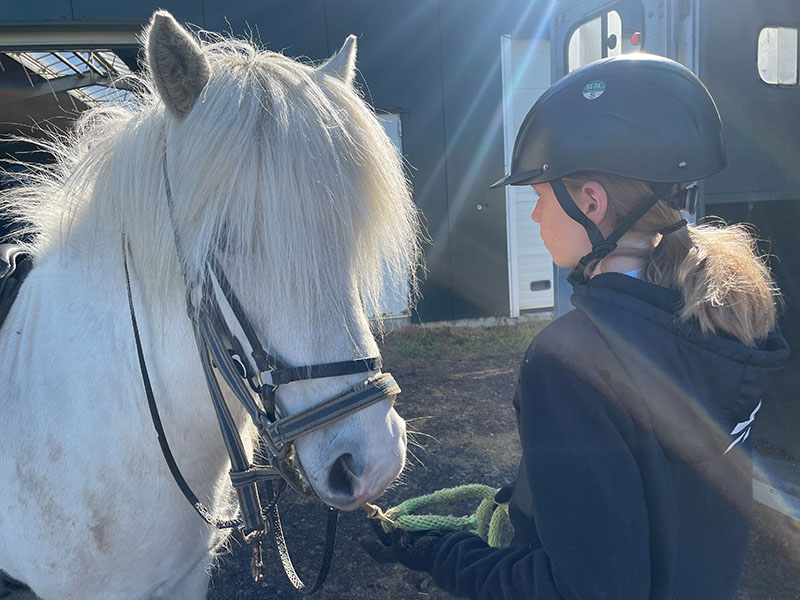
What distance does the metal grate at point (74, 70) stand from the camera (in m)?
7.96

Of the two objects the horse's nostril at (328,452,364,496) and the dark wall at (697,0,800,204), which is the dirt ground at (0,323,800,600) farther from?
the dark wall at (697,0,800,204)

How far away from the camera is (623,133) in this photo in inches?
47.1

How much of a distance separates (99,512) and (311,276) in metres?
0.87

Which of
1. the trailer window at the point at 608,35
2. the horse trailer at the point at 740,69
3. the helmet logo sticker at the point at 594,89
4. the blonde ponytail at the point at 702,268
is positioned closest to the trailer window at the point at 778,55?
the horse trailer at the point at 740,69

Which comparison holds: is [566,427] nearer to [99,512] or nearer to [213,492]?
[213,492]

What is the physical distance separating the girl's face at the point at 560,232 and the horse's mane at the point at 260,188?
1.28 ft

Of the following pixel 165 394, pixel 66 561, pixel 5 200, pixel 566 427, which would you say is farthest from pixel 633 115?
pixel 5 200

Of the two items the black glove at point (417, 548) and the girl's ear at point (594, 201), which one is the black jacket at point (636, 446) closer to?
the girl's ear at point (594, 201)

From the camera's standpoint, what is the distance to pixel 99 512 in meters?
1.38

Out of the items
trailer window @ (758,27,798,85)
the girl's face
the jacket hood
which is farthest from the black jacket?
trailer window @ (758,27,798,85)

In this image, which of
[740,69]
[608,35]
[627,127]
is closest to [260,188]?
[627,127]

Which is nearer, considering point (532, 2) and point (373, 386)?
point (373, 386)

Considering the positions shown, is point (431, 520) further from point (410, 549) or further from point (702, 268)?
point (702, 268)

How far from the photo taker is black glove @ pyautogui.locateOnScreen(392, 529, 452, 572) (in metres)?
1.36
